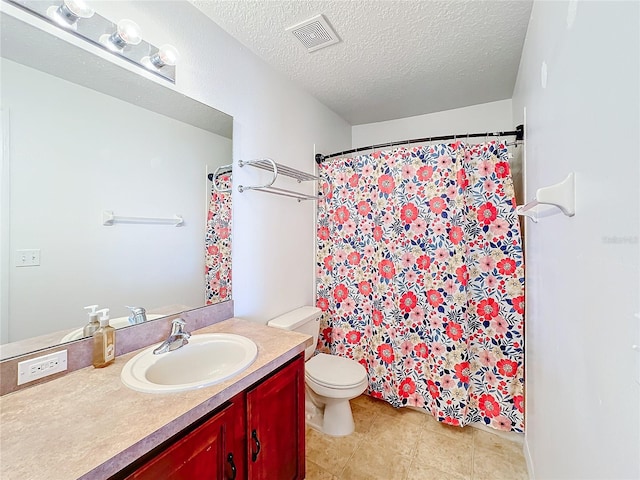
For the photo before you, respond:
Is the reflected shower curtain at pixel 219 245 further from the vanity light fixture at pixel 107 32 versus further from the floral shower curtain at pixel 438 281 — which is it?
the floral shower curtain at pixel 438 281

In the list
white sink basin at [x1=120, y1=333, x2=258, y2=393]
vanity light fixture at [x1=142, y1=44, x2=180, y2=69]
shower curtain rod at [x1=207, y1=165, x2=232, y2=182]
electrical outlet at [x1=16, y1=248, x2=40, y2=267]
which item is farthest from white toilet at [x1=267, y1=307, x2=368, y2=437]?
vanity light fixture at [x1=142, y1=44, x2=180, y2=69]

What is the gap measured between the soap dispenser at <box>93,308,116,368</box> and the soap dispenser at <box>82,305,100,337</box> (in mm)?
31

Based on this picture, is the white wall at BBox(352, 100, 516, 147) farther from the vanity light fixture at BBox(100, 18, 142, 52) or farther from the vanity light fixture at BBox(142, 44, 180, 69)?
the vanity light fixture at BBox(100, 18, 142, 52)

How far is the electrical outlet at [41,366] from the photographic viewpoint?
89 centimetres

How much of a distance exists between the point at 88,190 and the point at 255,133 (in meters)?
0.98

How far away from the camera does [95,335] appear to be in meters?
1.02

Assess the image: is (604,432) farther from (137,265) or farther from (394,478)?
(137,265)

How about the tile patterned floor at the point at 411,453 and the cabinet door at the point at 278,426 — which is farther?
the tile patterned floor at the point at 411,453

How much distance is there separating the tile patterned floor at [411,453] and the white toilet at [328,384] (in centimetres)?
7

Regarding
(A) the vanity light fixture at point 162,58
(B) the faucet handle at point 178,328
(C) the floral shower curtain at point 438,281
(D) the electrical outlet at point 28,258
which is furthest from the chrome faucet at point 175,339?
(C) the floral shower curtain at point 438,281

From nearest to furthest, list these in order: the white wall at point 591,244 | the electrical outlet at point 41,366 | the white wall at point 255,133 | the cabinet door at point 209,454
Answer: the white wall at point 591,244
the cabinet door at point 209,454
the electrical outlet at point 41,366
the white wall at point 255,133

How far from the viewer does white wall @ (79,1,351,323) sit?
138cm

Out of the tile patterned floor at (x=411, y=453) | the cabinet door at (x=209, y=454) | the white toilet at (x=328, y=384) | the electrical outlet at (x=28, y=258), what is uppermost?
the electrical outlet at (x=28, y=258)

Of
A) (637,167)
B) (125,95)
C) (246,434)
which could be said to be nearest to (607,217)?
(637,167)
